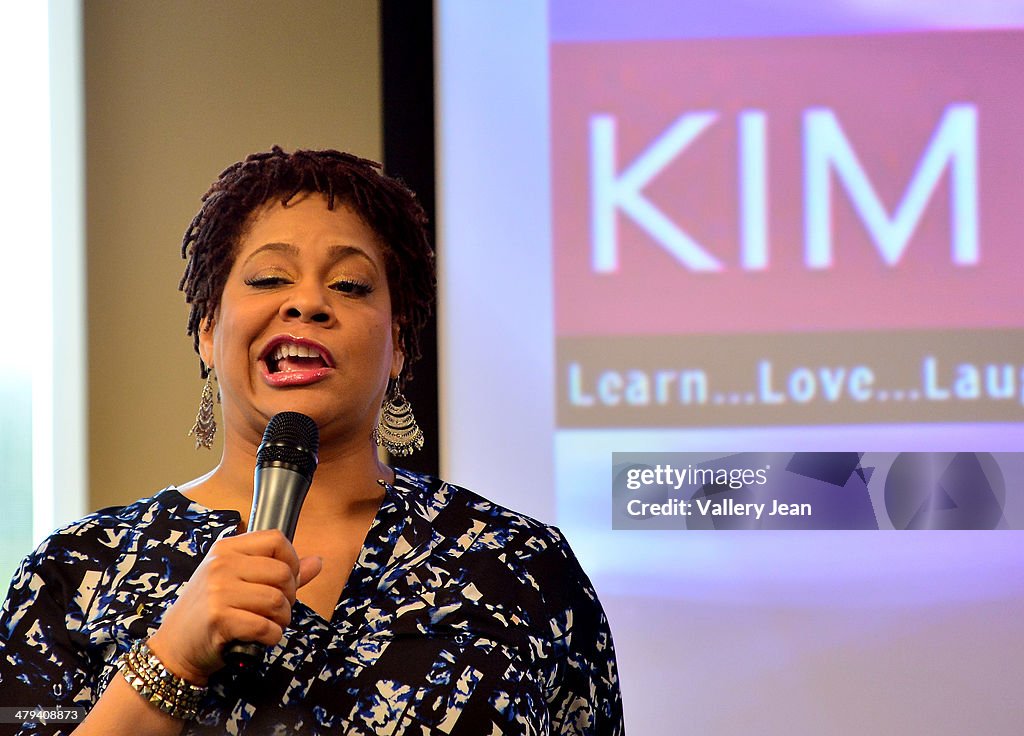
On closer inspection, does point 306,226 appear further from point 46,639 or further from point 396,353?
point 46,639

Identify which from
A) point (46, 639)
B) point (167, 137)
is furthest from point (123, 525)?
point (167, 137)

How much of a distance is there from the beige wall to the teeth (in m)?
1.34

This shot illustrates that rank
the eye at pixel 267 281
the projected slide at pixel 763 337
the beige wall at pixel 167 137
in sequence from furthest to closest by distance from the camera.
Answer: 1. the beige wall at pixel 167 137
2. the projected slide at pixel 763 337
3. the eye at pixel 267 281

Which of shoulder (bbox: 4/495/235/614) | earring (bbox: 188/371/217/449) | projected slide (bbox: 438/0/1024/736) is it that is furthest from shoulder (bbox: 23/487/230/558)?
projected slide (bbox: 438/0/1024/736)

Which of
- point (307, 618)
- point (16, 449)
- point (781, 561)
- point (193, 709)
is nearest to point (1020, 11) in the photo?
point (781, 561)

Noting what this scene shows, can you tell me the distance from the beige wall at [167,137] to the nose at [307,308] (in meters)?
1.31

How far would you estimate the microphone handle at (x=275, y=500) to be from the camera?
106 cm

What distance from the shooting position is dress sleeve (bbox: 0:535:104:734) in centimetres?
124

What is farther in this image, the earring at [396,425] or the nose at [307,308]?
the earring at [396,425]

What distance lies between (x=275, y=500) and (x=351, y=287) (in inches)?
15.3

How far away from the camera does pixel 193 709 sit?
42.9 inches

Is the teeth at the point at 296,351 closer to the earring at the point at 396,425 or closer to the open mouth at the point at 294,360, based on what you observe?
the open mouth at the point at 294,360

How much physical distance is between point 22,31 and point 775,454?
190 centimetres

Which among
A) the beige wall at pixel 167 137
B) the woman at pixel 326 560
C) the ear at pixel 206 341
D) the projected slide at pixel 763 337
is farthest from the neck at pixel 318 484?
the beige wall at pixel 167 137
